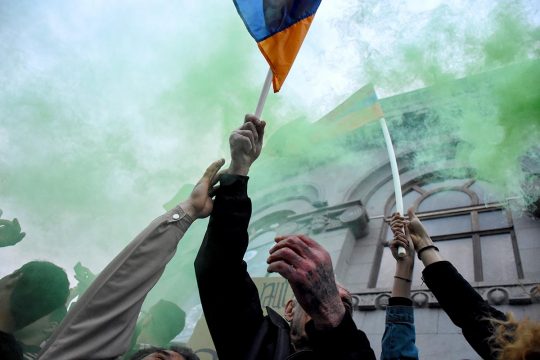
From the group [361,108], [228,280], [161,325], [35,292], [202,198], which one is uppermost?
[361,108]

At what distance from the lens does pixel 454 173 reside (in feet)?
23.2

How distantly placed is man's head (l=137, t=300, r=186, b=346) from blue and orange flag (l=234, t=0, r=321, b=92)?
142 inches

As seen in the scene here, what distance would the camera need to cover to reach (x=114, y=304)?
142 centimetres

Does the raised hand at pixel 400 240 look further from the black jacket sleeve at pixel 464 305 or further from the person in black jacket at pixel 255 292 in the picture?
the person in black jacket at pixel 255 292

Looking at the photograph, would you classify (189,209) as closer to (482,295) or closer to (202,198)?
(202,198)

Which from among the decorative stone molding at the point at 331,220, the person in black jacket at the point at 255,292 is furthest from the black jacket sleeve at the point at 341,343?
the decorative stone molding at the point at 331,220

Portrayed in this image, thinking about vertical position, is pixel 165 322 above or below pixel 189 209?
above

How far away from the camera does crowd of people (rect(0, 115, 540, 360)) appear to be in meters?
1.36

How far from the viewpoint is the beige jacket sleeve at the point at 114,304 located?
1.32 metres

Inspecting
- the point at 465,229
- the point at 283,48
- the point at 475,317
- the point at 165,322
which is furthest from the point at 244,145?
the point at 465,229

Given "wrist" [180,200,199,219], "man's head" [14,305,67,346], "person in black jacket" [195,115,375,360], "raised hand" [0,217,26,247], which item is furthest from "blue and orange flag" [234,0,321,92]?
"raised hand" [0,217,26,247]

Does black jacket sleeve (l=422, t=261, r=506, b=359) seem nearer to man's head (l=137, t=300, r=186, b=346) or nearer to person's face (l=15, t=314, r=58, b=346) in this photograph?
person's face (l=15, t=314, r=58, b=346)

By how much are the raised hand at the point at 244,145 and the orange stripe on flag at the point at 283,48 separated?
0.74 metres

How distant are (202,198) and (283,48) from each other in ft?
4.70
